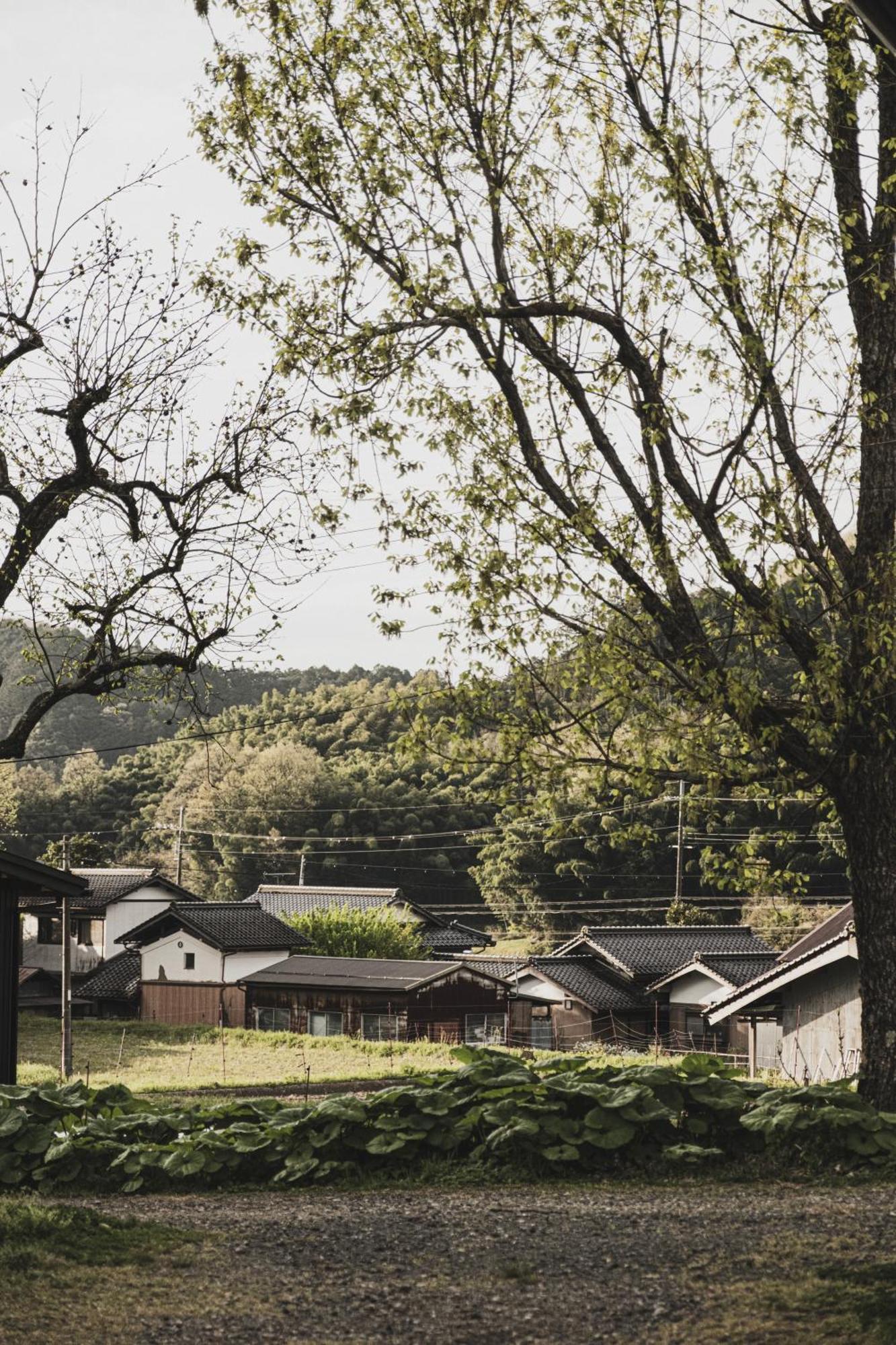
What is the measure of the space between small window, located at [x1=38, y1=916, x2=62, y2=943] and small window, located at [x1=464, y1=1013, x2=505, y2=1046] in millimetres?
18160

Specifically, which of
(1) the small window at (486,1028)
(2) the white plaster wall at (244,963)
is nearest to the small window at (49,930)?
(2) the white plaster wall at (244,963)

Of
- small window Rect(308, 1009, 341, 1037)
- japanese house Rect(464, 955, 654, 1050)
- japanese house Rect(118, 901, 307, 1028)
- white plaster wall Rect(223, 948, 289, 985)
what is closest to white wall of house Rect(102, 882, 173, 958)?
japanese house Rect(118, 901, 307, 1028)

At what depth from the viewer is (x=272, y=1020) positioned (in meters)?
38.1

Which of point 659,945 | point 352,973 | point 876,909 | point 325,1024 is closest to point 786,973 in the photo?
point 876,909

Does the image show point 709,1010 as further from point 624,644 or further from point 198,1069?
point 624,644

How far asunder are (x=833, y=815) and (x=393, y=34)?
22.1 feet

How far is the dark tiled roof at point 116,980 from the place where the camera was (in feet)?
136

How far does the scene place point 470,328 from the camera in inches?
345

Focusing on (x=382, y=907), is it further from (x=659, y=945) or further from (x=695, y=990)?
(x=695, y=990)

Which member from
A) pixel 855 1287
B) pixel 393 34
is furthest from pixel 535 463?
pixel 855 1287

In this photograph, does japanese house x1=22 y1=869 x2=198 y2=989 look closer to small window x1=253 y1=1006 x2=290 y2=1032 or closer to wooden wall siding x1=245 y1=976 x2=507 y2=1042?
small window x1=253 y1=1006 x2=290 y2=1032

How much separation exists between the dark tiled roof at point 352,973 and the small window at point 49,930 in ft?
33.5

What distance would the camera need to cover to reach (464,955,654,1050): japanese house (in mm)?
38844

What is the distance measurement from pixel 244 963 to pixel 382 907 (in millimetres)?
9430
